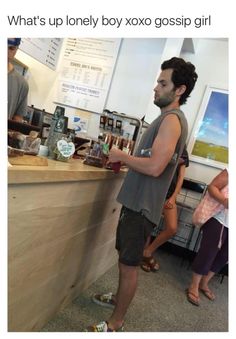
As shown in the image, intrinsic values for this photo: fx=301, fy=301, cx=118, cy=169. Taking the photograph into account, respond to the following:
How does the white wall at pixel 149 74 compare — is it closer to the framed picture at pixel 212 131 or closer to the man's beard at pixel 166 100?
the framed picture at pixel 212 131

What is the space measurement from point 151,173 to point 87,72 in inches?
99.5

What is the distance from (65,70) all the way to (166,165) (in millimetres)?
2717

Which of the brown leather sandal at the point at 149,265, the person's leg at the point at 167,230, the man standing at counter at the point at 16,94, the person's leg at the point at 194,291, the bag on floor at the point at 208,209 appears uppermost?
the man standing at counter at the point at 16,94

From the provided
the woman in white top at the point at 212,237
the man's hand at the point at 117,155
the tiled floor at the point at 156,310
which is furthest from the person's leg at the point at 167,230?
the man's hand at the point at 117,155

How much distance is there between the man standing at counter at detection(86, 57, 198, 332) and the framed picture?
2065mm

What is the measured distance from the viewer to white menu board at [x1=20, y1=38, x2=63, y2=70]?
281 cm

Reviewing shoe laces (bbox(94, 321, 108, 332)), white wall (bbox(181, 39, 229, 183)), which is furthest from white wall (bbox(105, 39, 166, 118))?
shoe laces (bbox(94, 321, 108, 332))

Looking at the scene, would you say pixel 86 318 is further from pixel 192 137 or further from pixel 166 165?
pixel 192 137

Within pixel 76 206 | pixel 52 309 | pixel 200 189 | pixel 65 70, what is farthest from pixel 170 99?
pixel 65 70

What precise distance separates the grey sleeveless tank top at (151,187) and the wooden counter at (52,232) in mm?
198

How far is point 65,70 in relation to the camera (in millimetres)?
3688

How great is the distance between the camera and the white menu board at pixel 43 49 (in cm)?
281

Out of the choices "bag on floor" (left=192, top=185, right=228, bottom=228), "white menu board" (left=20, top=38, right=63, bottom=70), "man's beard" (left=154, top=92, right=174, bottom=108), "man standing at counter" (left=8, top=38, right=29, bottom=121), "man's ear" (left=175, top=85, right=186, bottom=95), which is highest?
"white menu board" (left=20, top=38, right=63, bottom=70)

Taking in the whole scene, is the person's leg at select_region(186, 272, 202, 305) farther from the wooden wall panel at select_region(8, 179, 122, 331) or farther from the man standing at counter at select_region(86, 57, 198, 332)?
the man standing at counter at select_region(86, 57, 198, 332)
